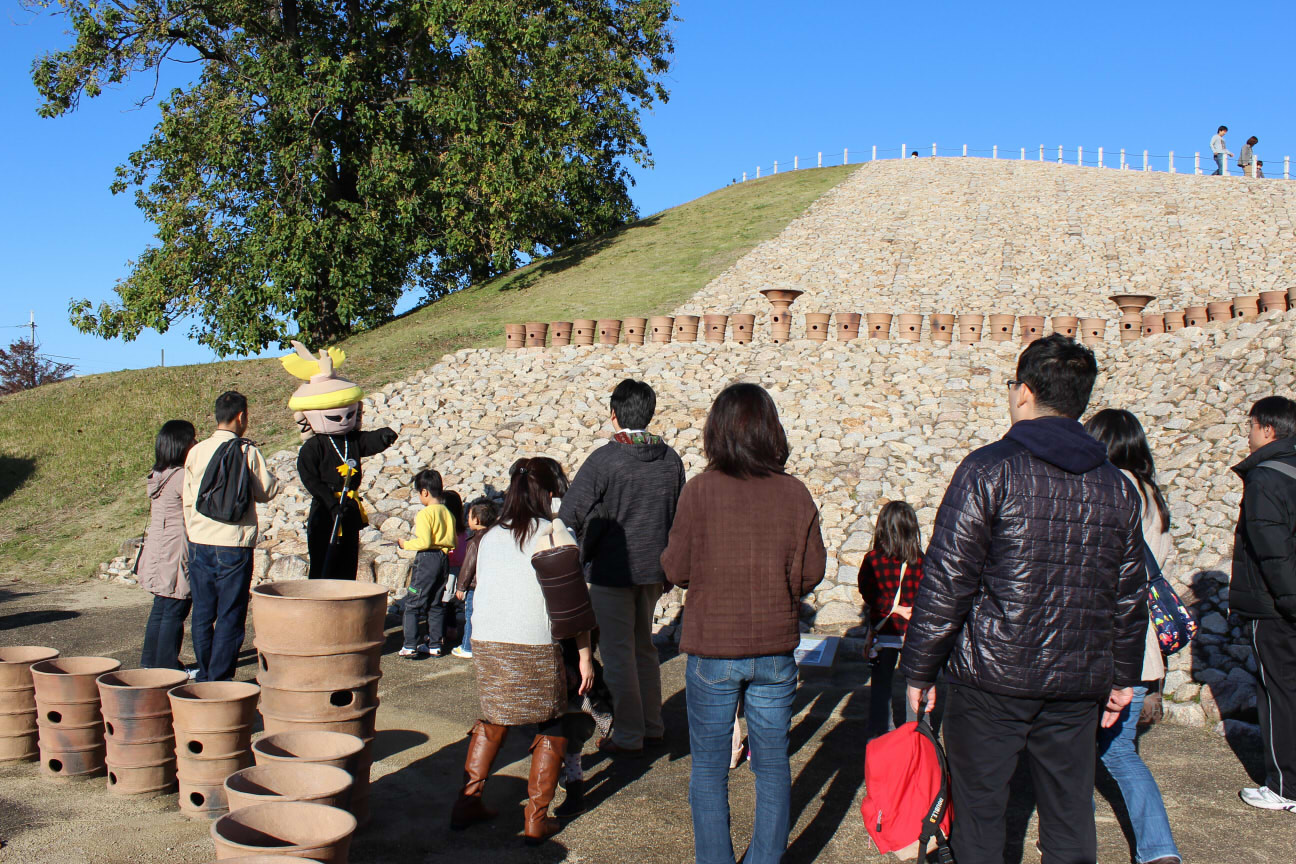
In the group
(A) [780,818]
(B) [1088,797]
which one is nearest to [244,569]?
(A) [780,818]

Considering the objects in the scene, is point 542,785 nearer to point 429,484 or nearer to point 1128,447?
point 1128,447

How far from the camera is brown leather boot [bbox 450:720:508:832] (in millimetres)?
3578

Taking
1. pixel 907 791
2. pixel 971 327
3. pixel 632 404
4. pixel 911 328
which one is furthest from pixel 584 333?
pixel 907 791

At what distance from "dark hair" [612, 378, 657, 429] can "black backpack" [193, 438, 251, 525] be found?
211cm

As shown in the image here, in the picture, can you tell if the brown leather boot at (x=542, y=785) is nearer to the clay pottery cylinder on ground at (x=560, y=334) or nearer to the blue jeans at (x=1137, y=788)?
the blue jeans at (x=1137, y=788)

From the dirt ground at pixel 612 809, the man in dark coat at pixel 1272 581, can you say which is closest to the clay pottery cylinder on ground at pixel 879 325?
the dirt ground at pixel 612 809

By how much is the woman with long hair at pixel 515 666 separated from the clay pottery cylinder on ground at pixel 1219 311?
12301mm

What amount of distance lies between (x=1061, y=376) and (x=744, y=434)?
38.4 inches

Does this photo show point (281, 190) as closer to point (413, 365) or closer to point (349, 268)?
point (349, 268)

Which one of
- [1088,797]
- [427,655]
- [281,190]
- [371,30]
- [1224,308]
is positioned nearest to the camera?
[1088,797]

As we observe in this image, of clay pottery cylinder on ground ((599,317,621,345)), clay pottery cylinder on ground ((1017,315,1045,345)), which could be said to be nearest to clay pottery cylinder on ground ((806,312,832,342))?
clay pottery cylinder on ground ((1017,315,1045,345))

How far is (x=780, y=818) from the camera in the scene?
3.00 metres

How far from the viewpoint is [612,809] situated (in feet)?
12.7

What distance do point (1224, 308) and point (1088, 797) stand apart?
12154 millimetres
